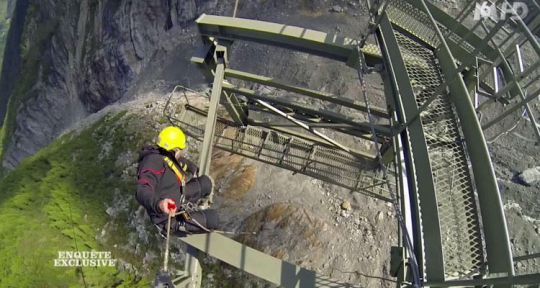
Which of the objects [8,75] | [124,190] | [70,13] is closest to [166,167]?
[124,190]

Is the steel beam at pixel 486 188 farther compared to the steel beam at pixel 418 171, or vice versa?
the steel beam at pixel 418 171

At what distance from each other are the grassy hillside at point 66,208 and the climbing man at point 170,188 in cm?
813

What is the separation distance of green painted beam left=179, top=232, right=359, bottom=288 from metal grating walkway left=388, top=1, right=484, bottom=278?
177 centimetres

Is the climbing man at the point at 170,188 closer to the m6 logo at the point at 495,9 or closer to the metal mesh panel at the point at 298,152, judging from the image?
the m6 logo at the point at 495,9

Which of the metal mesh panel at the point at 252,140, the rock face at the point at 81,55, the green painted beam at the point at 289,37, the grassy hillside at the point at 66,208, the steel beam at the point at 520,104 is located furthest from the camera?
the rock face at the point at 81,55

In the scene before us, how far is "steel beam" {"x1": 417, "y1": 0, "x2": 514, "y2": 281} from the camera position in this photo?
5355 mm

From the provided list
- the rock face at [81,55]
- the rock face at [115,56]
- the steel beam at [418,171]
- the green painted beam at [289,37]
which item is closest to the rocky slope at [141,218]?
the rock face at [115,56]

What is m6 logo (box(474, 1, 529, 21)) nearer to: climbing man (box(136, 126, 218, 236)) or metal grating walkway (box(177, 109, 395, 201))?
climbing man (box(136, 126, 218, 236))

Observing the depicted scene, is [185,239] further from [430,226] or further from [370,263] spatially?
[370,263]

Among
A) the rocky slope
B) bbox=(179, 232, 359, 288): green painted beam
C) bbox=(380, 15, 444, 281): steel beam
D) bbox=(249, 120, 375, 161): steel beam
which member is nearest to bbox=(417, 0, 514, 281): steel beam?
bbox=(380, 15, 444, 281): steel beam

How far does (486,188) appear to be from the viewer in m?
5.84

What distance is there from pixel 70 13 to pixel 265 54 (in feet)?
135

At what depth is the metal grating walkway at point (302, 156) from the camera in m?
12.9

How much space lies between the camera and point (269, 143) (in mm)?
13578
